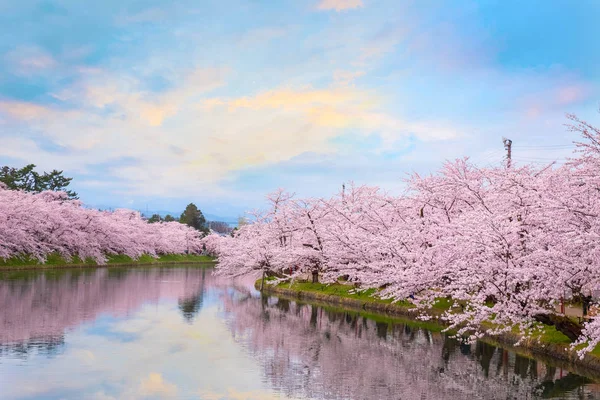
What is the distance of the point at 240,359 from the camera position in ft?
57.4

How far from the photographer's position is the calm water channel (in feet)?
45.7

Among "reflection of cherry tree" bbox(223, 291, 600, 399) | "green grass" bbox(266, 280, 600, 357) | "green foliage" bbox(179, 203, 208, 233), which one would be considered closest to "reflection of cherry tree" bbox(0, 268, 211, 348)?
"reflection of cherry tree" bbox(223, 291, 600, 399)

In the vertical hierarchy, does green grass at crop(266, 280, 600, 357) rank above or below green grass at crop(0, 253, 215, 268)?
below

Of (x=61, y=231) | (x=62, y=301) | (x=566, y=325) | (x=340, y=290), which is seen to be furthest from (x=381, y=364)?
(x=61, y=231)

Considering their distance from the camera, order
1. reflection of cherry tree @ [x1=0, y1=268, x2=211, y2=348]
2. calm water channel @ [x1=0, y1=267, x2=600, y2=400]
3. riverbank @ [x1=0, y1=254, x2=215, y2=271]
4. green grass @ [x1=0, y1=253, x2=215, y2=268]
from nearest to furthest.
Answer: calm water channel @ [x1=0, y1=267, x2=600, y2=400] < reflection of cherry tree @ [x1=0, y1=268, x2=211, y2=348] < riverbank @ [x1=0, y1=254, x2=215, y2=271] < green grass @ [x1=0, y1=253, x2=215, y2=268]

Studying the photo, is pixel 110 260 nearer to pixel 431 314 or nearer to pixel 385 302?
pixel 385 302

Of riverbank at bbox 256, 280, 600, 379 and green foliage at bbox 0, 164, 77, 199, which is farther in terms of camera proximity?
green foliage at bbox 0, 164, 77, 199

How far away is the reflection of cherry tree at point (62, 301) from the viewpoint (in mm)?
20750

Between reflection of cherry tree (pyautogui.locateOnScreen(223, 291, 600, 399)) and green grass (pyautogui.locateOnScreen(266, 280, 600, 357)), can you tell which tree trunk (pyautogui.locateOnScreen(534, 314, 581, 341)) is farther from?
reflection of cherry tree (pyautogui.locateOnScreen(223, 291, 600, 399))

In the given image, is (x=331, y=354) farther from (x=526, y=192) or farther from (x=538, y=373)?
(x=526, y=192)

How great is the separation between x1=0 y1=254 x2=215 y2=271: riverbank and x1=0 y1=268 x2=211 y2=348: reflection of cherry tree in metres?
8.18

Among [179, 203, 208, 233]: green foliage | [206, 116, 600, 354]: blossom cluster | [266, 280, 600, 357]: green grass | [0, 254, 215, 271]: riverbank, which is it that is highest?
[179, 203, 208, 233]: green foliage

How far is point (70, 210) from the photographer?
64250 mm

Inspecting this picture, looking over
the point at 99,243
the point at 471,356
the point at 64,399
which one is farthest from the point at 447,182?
the point at 99,243
